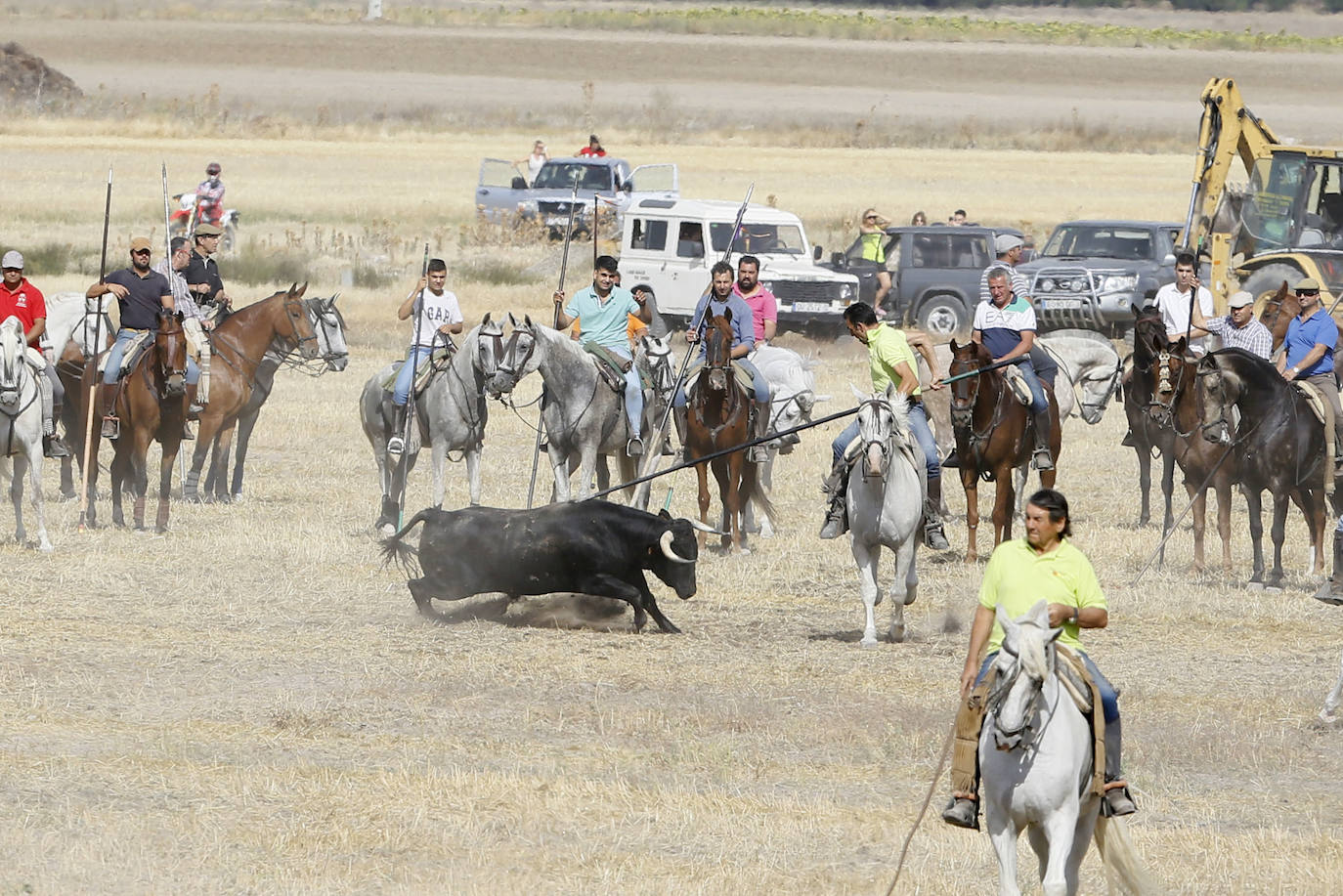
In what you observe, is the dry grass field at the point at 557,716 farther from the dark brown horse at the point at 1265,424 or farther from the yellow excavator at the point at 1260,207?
the yellow excavator at the point at 1260,207

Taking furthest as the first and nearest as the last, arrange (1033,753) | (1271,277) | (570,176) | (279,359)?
(570,176) → (1271,277) → (279,359) → (1033,753)

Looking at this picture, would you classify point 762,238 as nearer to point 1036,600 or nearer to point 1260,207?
point 1260,207

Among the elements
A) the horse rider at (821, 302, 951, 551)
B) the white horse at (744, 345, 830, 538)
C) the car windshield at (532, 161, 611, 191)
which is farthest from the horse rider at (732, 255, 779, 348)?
the car windshield at (532, 161, 611, 191)

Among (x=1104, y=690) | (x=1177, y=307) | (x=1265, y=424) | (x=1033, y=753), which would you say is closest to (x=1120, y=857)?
(x=1104, y=690)

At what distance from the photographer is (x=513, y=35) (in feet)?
337

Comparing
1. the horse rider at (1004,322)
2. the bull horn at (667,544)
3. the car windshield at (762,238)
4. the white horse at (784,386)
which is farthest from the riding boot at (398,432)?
the car windshield at (762,238)

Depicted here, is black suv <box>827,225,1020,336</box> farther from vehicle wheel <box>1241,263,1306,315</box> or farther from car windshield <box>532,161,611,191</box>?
car windshield <box>532,161,611,191</box>

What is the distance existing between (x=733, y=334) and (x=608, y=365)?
1155 millimetres

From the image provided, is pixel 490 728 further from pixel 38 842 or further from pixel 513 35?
pixel 513 35

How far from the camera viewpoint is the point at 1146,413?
17.1m

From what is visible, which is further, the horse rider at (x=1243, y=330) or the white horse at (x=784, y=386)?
the white horse at (x=784, y=386)

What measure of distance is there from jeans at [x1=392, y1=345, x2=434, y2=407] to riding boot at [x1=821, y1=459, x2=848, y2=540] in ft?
17.9

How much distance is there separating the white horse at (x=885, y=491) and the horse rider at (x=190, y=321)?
295 inches

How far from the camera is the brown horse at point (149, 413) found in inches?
680
